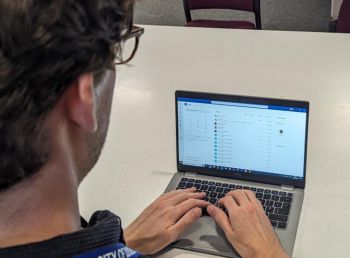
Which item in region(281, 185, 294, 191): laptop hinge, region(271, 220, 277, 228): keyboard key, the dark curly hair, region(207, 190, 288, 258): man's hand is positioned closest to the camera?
the dark curly hair

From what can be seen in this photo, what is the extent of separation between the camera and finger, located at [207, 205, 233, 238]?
1.05m

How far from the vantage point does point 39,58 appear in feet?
1.90

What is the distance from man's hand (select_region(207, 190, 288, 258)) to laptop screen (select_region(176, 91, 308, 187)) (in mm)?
112

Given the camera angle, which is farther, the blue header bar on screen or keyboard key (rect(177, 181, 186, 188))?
keyboard key (rect(177, 181, 186, 188))

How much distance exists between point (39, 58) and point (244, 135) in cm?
70

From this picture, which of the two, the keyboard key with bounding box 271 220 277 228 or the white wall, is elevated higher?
the keyboard key with bounding box 271 220 277 228

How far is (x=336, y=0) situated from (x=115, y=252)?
329 cm

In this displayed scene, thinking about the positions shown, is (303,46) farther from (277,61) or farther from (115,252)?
(115,252)

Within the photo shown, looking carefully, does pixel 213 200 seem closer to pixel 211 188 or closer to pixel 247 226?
pixel 211 188

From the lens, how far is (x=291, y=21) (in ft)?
13.0

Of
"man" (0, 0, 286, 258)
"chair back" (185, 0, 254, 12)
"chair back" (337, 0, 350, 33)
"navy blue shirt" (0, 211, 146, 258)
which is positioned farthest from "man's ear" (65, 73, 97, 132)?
"chair back" (185, 0, 254, 12)

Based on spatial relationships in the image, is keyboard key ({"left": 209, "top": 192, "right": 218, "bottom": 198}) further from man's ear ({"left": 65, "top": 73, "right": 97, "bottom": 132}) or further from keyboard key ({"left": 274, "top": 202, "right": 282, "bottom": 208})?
man's ear ({"left": 65, "top": 73, "right": 97, "bottom": 132})

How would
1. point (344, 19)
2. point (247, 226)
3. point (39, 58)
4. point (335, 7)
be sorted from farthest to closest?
point (335, 7)
point (344, 19)
point (247, 226)
point (39, 58)

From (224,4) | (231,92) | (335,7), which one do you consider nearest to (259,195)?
(231,92)
